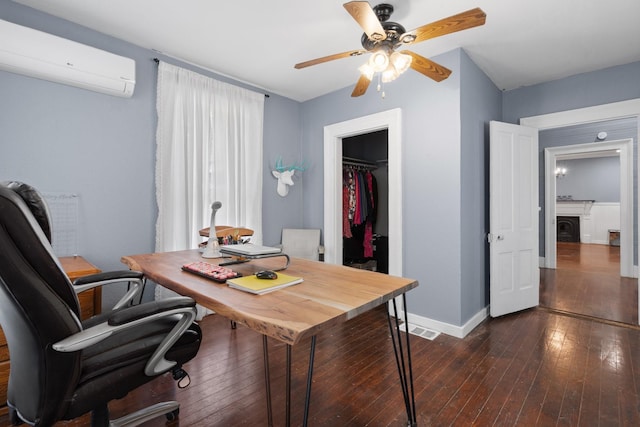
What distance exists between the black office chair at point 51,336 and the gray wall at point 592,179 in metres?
11.6

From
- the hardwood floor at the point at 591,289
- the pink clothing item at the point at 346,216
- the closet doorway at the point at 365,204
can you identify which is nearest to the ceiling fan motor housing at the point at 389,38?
the closet doorway at the point at 365,204

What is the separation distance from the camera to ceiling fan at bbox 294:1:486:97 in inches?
62.6

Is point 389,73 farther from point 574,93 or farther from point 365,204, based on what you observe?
point 574,93

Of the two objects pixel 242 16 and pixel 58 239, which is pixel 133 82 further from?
Result: pixel 58 239

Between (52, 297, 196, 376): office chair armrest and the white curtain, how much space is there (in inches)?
72.6

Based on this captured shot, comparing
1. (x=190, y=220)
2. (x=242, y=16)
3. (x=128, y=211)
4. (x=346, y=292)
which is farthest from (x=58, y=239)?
(x=346, y=292)

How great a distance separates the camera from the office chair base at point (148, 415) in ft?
4.77

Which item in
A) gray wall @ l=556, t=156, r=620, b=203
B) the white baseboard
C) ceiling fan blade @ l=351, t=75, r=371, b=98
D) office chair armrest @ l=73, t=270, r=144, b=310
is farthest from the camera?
gray wall @ l=556, t=156, r=620, b=203

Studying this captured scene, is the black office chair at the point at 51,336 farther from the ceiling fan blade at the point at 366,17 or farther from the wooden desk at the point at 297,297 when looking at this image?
the ceiling fan blade at the point at 366,17

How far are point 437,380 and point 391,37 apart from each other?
7.61 ft

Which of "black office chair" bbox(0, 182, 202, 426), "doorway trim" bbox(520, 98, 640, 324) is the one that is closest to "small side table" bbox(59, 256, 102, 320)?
"black office chair" bbox(0, 182, 202, 426)

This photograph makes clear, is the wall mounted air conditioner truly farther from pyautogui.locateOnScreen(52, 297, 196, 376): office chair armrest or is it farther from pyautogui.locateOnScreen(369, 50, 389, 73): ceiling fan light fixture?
→ pyautogui.locateOnScreen(52, 297, 196, 376): office chair armrest

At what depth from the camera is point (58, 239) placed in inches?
92.3

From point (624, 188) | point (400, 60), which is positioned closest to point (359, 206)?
point (400, 60)
